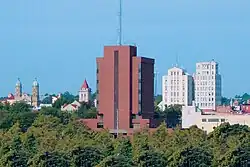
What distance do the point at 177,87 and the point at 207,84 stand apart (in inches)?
199

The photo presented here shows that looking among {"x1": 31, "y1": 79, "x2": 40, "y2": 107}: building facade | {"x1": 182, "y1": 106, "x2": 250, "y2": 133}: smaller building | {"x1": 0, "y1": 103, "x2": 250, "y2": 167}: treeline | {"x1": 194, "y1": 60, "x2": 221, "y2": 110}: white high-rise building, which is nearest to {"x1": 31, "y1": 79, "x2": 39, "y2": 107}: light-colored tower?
{"x1": 31, "y1": 79, "x2": 40, "y2": 107}: building facade

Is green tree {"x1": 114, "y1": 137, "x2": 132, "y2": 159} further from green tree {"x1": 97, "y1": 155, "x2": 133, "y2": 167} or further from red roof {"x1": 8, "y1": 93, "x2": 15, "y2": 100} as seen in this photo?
red roof {"x1": 8, "y1": 93, "x2": 15, "y2": 100}

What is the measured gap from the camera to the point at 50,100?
5566 inches

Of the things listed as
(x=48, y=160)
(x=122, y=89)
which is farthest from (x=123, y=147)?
(x=122, y=89)

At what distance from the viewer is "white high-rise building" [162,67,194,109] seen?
113812mm

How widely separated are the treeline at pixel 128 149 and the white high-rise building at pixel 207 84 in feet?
210

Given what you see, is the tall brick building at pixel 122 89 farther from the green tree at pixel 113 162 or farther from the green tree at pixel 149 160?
the green tree at pixel 113 162

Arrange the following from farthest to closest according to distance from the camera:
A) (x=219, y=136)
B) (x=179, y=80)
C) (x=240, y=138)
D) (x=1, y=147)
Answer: (x=179, y=80), (x=219, y=136), (x=240, y=138), (x=1, y=147)

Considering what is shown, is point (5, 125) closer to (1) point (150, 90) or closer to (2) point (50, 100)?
(1) point (150, 90)

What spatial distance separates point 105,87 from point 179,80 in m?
50.9

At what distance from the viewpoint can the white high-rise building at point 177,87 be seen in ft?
373

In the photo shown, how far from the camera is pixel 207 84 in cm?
11756

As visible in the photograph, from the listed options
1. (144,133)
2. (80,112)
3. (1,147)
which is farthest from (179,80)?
(1,147)

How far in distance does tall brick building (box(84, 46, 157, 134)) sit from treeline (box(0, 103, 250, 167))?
9.45m
